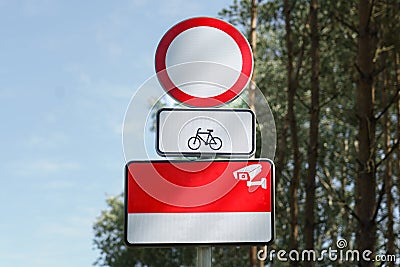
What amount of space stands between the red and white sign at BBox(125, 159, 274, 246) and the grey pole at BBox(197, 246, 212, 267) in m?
0.05

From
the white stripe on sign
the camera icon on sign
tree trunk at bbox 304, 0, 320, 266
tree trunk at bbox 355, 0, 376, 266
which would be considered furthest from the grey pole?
tree trunk at bbox 304, 0, 320, 266

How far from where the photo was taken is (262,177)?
2.48 m

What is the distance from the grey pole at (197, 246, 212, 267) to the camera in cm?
243

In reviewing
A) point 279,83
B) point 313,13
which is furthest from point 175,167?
point 279,83

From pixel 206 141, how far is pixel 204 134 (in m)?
0.02

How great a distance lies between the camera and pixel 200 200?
247 centimetres

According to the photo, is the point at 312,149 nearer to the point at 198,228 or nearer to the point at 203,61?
the point at 203,61

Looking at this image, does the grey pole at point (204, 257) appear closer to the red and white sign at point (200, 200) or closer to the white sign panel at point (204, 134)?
the red and white sign at point (200, 200)

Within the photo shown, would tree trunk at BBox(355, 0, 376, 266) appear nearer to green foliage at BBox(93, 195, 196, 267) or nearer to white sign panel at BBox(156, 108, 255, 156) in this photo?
white sign panel at BBox(156, 108, 255, 156)

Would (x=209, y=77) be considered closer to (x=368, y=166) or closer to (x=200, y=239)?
(x=200, y=239)

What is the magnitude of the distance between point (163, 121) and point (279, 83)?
72.6ft

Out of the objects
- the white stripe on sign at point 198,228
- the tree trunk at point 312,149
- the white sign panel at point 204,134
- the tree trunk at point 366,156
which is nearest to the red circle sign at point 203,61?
the white sign panel at point 204,134

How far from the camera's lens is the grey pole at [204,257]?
243cm

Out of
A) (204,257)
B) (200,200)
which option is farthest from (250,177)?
(204,257)
